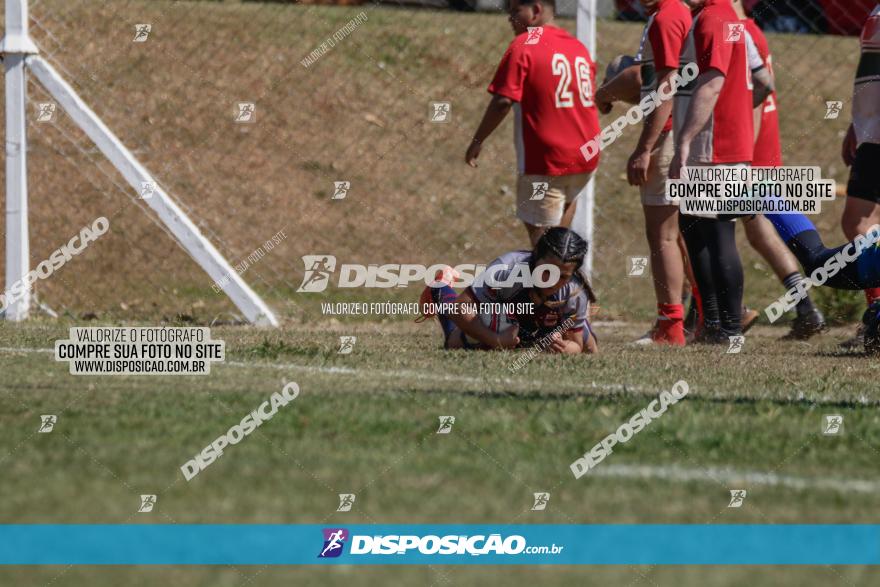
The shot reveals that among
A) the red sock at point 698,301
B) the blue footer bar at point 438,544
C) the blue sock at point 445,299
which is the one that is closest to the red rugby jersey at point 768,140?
the red sock at point 698,301

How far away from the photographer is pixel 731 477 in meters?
4.55

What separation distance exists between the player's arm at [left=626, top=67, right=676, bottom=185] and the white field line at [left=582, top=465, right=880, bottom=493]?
4.11 meters

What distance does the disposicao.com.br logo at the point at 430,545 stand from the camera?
12.6 ft

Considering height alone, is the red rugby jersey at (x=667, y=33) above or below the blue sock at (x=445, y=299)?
Result: above

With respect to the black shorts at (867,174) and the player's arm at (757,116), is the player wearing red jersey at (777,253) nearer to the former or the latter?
the player's arm at (757,116)

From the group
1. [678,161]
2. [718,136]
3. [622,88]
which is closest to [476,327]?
[678,161]

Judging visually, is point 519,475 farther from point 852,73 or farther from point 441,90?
point 852,73

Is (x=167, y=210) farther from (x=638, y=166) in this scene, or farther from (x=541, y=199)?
(x=638, y=166)

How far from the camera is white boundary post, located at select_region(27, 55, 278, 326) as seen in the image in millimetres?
9906

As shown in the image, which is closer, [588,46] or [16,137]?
[16,137]

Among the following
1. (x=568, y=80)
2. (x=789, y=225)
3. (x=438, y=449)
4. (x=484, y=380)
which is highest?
(x=438, y=449)

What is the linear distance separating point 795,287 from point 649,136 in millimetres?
1510

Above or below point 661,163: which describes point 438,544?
above

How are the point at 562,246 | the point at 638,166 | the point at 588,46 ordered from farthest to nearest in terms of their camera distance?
1. the point at 588,46
2. the point at 638,166
3. the point at 562,246
